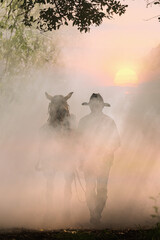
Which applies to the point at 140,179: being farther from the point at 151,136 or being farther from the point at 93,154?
the point at 151,136

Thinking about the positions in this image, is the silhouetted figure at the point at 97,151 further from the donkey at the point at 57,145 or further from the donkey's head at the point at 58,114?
the donkey's head at the point at 58,114

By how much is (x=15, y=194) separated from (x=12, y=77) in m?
10.8

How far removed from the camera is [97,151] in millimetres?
9891

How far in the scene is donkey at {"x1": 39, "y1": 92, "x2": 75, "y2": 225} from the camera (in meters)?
9.52

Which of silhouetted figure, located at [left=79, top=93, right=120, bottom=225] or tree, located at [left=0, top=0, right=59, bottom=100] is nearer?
silhouetted figure, located at [left=79, top=93, right=120, bottom=225]

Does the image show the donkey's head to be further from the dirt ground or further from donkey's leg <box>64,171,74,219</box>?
the dirt ground

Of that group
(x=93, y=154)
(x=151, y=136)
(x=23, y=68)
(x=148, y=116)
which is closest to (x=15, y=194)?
(x=93, y=154)

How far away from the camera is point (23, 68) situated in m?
23.2

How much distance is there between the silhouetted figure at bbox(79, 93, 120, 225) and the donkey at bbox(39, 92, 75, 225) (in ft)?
1.16

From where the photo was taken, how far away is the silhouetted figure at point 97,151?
30.9 feet

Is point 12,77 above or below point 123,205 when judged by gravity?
above

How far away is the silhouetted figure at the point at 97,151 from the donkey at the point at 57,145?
1.16ft

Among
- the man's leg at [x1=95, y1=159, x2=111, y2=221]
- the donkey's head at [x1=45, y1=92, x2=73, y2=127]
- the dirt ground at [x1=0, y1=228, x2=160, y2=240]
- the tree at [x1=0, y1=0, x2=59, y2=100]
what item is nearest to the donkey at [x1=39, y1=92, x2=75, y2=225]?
the donkey's head at [x1=45, y1=92, x2=73, y2=127]

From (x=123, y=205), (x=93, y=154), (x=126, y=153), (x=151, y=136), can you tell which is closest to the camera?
(x=93, y=154)
